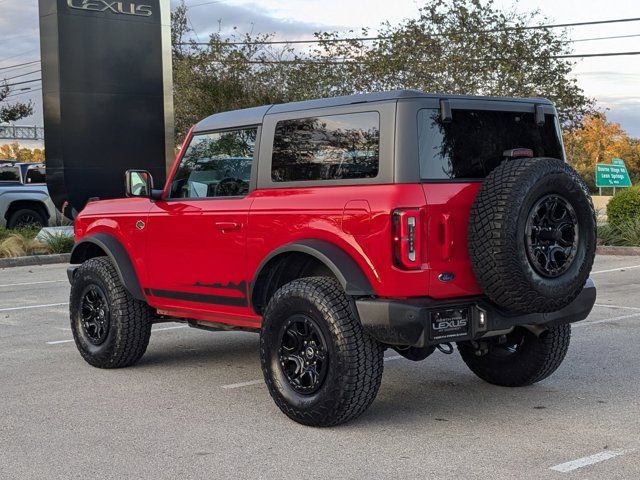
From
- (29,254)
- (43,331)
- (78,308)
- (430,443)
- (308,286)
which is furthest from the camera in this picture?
(29,254)

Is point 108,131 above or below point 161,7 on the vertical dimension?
below

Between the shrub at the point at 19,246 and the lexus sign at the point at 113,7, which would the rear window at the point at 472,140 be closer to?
the shrub at the point at 19,246

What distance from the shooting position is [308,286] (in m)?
5.46

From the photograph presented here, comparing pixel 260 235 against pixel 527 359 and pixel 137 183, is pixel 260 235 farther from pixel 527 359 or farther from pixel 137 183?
pixel 527 359

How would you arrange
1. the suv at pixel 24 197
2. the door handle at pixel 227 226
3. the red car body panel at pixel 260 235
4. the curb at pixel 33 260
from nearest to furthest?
the red car body panel at pixel 260 235, the door handle at pixel 227 226, the curb at pixel 33 260, the suv at pixel 24 197

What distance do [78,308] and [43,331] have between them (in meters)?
1.93

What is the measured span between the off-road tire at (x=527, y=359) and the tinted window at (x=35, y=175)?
57.3ft

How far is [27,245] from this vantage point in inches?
713

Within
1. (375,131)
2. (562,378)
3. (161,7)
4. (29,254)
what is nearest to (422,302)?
(375,131)

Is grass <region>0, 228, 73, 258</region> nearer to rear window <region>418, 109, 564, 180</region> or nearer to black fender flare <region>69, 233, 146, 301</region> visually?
black fender flare <region>69, 233, 146, 301</region>

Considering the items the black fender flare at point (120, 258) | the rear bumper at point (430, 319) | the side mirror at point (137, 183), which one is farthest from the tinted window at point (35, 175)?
the rear bumper at point (430, 319)

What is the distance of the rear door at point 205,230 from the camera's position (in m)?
6.21

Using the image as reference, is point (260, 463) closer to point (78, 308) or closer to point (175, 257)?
point (175, 257)

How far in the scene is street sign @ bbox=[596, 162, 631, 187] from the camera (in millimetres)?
26953
